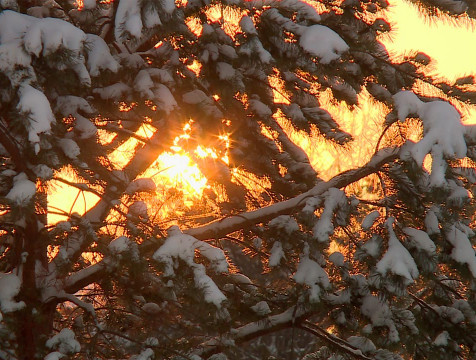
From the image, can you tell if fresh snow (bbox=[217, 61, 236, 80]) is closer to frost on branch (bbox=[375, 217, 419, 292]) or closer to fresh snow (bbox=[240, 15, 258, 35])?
fresh snow (bbox=[240, 15, 258, 35])

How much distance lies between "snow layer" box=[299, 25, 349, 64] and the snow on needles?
1.70 m

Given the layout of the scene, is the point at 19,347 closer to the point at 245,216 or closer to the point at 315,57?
the point at 245,216

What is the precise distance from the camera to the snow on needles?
4.28 meters

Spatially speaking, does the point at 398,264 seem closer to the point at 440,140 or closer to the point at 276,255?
the point at 440,140

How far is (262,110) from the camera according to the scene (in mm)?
6309

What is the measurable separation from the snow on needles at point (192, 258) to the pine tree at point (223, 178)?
1 centimetres

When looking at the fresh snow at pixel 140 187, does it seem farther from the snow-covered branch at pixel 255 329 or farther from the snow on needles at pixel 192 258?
the snow-covered branch at pixel 255 329

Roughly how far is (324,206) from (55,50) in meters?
2.37

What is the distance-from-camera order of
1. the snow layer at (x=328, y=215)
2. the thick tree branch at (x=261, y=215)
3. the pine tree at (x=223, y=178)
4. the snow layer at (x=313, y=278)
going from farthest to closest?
the thick tree branch at (x=261, y=215) < the snow layer at (x=313, y=278) < the snow layer at (x=328, y=215) < the pine tree at (x=223, y=178)

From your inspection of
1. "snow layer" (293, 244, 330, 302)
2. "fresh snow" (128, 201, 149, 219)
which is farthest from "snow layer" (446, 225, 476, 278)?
"fresh snow" (128, 201, 149, 219)

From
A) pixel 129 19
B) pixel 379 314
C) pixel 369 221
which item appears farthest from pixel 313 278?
pixel 129 19

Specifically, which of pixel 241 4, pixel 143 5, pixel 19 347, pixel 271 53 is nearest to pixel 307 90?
pixel 271 53

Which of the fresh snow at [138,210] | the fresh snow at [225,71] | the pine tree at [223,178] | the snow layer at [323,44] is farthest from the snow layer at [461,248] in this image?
the fresh snow at [138,210]

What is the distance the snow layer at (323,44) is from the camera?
15.3 ft
